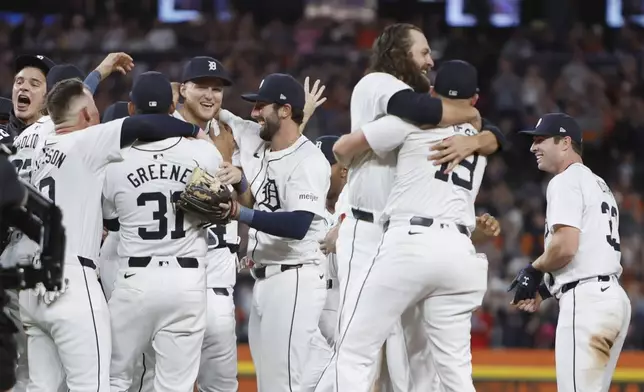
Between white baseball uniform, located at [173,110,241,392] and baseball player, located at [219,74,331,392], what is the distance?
14cm

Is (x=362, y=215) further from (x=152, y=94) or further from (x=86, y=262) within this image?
(x=86, y=262)

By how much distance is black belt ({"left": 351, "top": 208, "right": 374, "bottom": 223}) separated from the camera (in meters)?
5.66

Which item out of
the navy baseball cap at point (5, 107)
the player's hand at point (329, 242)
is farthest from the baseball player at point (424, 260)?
the navy baseball cap at point (5, 107)

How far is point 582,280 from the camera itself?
6.20m

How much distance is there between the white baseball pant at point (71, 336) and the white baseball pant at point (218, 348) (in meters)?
0.94

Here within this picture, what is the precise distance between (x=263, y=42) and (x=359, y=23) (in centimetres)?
143

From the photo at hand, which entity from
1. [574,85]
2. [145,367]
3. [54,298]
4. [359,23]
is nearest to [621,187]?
[574,85]

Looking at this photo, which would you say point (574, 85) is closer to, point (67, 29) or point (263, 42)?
point (263, 42)

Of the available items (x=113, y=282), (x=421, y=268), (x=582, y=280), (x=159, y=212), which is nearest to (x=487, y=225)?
(x=582, y=280)

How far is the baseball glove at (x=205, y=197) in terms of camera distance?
5332 millimetres

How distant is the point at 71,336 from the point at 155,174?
922 millimetres

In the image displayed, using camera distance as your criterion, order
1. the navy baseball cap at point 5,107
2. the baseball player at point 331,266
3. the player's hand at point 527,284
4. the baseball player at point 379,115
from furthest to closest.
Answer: the baseball player at point 331,266 → the navy baseball cap at point 5,107 → the player's hand at point 527,284 → the baseball player at point 379,115

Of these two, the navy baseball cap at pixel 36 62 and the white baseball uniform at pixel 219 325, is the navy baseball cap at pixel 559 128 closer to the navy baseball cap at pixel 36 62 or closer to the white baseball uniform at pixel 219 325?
the white baseball uniform at pixel 219 325

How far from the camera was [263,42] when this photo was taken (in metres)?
15.1
